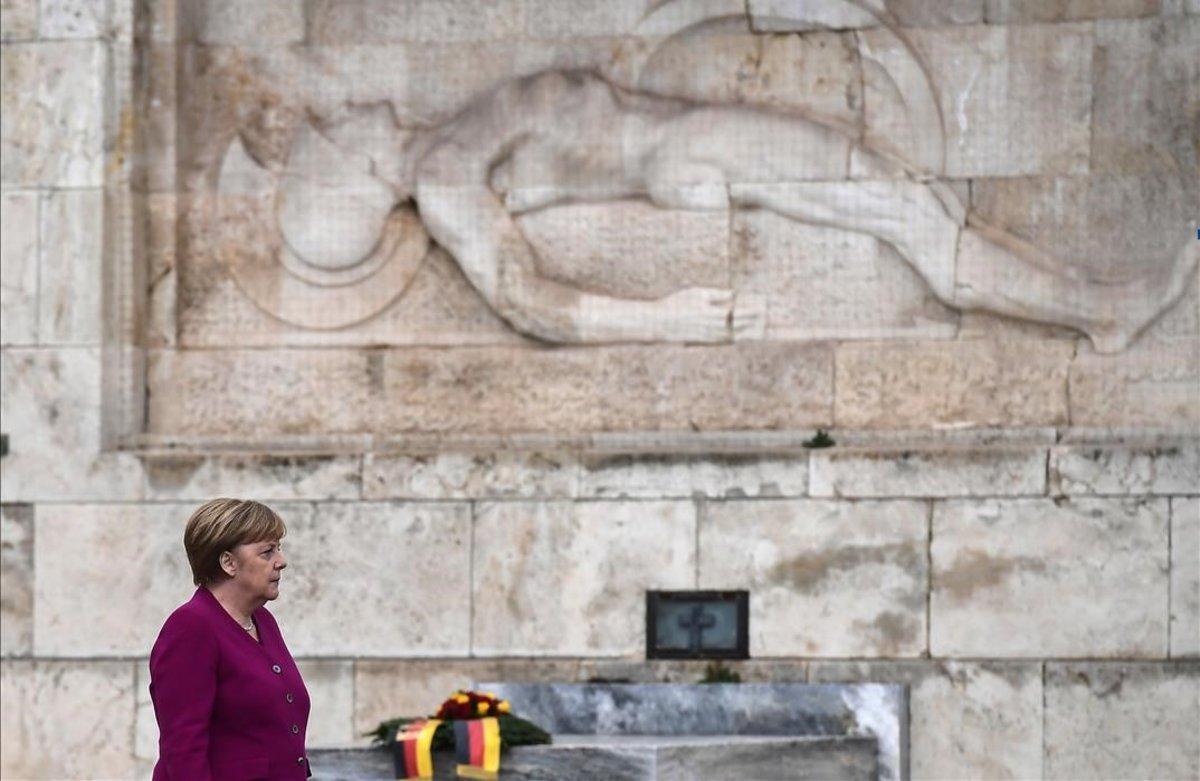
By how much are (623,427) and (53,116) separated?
2.90 m

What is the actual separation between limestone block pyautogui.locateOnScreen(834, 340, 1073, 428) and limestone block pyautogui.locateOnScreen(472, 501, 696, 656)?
0.93 meters

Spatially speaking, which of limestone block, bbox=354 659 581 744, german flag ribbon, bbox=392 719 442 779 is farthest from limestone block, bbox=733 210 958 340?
german flag ribbon, bbox=392 719 442 779

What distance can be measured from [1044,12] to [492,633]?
3.59 m

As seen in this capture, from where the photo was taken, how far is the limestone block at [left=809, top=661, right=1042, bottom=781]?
10.4m

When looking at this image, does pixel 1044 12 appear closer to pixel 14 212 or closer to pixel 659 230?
pixel 659 230

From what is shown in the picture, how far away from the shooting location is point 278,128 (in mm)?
11531

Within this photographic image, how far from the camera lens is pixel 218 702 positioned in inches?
249

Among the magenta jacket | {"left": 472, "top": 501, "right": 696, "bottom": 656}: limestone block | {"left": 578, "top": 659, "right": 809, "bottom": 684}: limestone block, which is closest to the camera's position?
the magenta jacket

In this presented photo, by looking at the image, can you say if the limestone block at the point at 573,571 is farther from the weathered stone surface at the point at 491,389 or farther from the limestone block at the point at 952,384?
the limestone block at the point at 952,384

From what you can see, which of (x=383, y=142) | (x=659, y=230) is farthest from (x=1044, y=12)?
(x=383, y=142)

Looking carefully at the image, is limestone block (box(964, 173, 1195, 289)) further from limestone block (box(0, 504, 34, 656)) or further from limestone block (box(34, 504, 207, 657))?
limestone block (box(0, 504, 34, 656))

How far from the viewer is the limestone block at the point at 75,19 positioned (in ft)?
37.0

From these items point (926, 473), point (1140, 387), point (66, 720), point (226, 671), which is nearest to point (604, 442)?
point (926, 473)

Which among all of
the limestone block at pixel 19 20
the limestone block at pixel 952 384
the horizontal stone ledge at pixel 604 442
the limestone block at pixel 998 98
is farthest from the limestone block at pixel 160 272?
the limestone block at pixel 998 98
